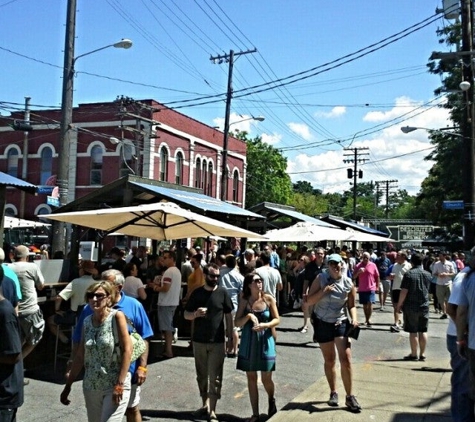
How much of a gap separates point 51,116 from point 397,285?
27135mm

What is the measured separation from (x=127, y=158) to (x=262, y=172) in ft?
97.1

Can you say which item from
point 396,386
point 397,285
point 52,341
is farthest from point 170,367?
point 397,285

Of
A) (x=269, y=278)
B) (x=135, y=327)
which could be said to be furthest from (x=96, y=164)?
(x=135, y=327)

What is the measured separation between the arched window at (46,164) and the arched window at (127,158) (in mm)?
4680

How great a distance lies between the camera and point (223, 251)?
43.4 ft

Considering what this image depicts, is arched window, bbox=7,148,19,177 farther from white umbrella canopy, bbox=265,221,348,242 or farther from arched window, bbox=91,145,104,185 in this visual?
white umbrella canopy, bbox=265,221,348,242

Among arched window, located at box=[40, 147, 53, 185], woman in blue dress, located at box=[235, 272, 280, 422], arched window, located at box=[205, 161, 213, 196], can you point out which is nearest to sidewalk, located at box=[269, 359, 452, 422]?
woman in blue dress, located at box=[235, 272, 280, 422]

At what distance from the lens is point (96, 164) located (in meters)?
34.2

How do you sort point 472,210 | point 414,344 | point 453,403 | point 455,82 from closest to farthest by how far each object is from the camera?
point 453,403 → point 414,344 → point 472,210 → point 455,82

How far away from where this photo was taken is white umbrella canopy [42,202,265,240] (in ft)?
32.4

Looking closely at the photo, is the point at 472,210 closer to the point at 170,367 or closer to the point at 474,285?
the point at 170,367

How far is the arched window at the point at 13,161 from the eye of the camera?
117 feet

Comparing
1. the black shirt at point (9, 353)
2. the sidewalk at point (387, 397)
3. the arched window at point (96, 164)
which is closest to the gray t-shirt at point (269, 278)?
the sidewalk at point (387, 397)

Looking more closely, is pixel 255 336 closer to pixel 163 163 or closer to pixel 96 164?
pixel 163 163
